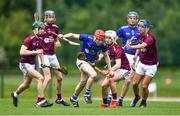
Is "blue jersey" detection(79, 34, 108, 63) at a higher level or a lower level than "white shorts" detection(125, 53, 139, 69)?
higher

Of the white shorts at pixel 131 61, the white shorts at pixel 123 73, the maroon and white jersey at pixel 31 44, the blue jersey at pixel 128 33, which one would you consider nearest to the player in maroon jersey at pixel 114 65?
the white shorts at pixel 123 73

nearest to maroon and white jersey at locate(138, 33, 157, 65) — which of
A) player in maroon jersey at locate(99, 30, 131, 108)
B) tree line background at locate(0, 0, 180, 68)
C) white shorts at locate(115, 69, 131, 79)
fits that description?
player in maroon jersey at locate(99, 30, 131, 108)

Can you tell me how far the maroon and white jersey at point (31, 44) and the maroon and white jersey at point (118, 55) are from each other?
1864mm

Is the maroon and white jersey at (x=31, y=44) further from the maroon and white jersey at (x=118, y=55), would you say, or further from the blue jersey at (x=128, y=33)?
the blue jersey at (x=128, y=33)

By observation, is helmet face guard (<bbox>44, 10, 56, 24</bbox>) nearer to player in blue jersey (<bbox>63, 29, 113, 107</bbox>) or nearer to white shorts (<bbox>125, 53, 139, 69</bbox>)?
player in blue jersey (<bbox>63, 29, 113, 107</bbox>)

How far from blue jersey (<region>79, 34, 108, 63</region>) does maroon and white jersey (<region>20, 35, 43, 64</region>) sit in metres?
1.15

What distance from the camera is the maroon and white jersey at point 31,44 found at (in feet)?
76.1

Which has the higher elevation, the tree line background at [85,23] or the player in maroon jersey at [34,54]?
the player in maroon jersey at [34,54]

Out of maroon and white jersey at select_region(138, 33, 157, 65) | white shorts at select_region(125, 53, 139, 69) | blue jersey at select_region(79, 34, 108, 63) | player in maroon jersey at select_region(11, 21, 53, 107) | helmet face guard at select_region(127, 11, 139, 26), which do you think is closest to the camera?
player in maroon jersey at select_region(11, 21, 53, 107)

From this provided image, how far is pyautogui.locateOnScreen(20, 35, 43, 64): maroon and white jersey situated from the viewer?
76.1ft

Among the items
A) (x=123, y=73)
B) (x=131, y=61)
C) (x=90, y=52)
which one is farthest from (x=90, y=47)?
(x=131, y=61)

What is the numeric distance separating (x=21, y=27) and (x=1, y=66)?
625 cm

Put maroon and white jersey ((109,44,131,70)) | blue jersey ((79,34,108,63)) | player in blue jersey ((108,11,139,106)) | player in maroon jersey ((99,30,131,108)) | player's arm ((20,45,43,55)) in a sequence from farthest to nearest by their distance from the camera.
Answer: player in blue jersey ((108,11,139,106)) < maroon and white jersey ((109,44,131,70)) < player in maroon jersey ((99,30,131,108)) < blue jersey ((79,34,108,63)) < player's arm ((20,45,43,55))

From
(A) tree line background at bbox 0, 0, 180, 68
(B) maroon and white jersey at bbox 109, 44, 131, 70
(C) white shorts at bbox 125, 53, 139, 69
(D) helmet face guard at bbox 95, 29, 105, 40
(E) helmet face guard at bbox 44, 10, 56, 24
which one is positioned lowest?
(A) tree line background at bbox 0, 0, 180, 68
